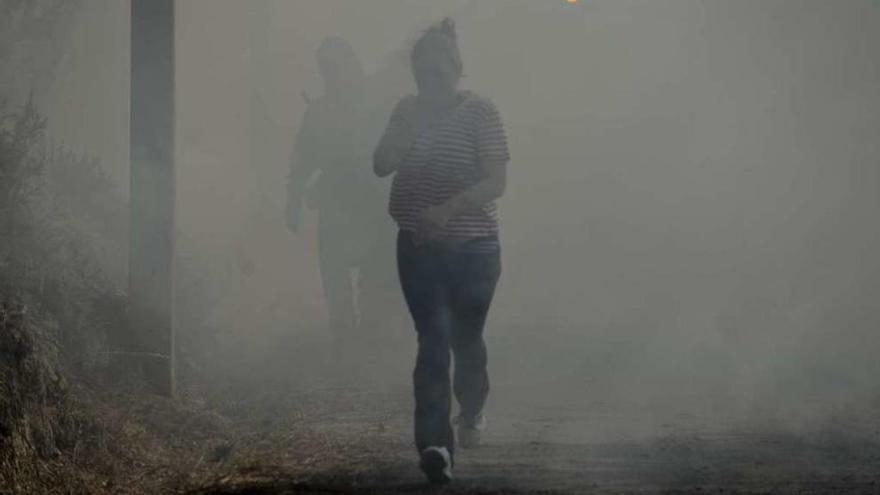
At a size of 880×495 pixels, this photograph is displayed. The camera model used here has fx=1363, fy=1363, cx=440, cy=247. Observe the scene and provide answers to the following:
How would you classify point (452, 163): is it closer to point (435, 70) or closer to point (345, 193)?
point (435, 70)

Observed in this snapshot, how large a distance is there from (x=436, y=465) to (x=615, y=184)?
11.6 m

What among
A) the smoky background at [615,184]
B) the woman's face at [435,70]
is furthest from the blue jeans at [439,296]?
the smoky background at [615,184]

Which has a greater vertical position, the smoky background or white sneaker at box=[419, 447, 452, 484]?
the smoky background

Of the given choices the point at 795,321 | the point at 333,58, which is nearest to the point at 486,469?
the point at 333,58

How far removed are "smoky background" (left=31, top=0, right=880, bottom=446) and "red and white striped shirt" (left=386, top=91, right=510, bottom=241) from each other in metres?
1.45

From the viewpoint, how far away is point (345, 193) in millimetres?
10000

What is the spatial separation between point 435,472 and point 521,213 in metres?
12.3

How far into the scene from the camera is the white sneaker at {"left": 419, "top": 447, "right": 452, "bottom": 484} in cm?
515

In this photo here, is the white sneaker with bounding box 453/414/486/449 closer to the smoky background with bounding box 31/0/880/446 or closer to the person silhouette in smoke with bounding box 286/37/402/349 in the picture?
the smoky background with bounding box 31/0/880/446

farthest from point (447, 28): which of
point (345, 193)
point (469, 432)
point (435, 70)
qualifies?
point (345, 193)

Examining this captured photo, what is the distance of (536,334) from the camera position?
10922 mm

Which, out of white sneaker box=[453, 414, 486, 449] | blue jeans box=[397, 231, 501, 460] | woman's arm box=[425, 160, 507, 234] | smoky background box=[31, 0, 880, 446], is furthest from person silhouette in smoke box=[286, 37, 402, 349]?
woman's arm box=[425, 160, 507, 234]

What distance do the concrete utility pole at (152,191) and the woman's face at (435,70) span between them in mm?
1829

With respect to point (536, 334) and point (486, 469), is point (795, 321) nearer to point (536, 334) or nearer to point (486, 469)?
point (536, 334)
